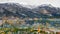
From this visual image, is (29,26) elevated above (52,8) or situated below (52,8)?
below

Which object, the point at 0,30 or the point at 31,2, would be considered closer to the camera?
the point at 0,30

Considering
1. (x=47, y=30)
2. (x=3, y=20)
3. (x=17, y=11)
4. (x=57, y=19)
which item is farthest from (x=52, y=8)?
(x=3, y=20)

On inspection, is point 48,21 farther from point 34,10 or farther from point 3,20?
point 3,20

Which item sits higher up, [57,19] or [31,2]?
[31,2]

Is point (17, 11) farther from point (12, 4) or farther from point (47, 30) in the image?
point (47, 30)

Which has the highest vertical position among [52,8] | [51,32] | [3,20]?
[52,8]

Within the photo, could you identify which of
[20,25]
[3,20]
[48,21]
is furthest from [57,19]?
[3,20]
